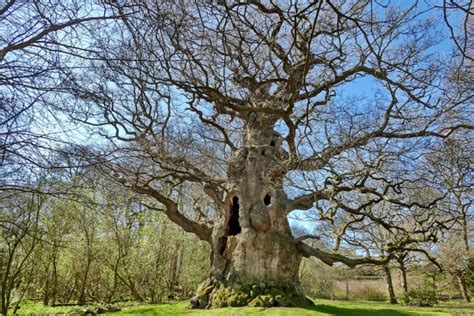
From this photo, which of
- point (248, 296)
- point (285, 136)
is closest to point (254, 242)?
point (248, 296)

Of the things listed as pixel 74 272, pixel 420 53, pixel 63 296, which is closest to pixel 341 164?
pixel 420 53

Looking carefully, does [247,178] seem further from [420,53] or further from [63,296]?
[63,296]

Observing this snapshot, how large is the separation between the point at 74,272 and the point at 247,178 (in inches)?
345

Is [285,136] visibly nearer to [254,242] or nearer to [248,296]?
[254,242]

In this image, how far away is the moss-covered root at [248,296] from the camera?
9.19 m

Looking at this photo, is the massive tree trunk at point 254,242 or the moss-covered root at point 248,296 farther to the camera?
the massive tree trunk at point 254,242

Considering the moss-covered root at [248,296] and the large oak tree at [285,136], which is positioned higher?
the large oak tree at [285,136]

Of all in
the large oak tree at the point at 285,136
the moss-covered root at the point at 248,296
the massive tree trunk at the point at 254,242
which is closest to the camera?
the large oak tree at the point at 285,136

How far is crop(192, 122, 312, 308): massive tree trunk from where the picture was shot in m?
9.59

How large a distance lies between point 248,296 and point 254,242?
1412 millimetres

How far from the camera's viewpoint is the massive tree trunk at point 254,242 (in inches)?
377

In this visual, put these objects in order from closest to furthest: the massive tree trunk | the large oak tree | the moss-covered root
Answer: the large oak tree, the moss-covered root, the massive tree trunk

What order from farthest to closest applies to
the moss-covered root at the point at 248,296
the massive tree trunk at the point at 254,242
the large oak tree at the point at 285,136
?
the massive tree trunk at the point at 254,242, the moss-covered root at the point at 248,296, the large oak tree at the point at 285,136

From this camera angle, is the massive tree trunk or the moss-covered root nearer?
the moss-covered root
